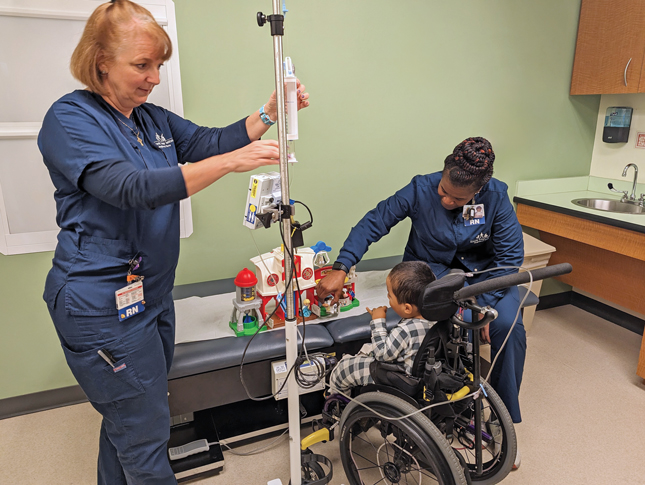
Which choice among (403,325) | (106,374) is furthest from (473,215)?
(106,374)

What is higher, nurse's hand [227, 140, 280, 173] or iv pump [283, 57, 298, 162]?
iv pump [283, 57, 298, 162]

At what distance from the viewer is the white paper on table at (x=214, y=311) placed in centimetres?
187

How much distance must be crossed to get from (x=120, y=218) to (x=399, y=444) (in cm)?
105

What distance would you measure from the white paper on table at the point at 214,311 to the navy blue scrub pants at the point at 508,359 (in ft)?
1.57

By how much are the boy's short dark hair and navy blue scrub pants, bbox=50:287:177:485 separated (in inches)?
28.5

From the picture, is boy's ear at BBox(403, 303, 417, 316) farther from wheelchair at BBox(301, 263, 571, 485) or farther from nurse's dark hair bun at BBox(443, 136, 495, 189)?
nurse's dark hair bun at BBox(443, 136, 495, 189)

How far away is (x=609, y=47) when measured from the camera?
280 centimetres

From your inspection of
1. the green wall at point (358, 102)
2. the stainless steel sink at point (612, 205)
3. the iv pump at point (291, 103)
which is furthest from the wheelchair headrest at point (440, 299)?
the stainless steel sink at point (612, 205)

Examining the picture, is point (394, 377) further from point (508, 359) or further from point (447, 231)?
point (447, 231)

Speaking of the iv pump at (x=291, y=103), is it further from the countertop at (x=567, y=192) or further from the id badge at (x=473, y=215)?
the countertop at (x=567, y=192)

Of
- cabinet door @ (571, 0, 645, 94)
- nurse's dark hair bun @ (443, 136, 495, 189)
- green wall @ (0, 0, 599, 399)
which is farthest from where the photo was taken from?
cabinet door @ (571, 0, 645, 94)

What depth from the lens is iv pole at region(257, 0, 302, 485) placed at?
1177 mm

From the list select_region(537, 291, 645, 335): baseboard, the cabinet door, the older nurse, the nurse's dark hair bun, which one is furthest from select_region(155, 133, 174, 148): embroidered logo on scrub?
select_region(537, 291, 645, 335): baseboard

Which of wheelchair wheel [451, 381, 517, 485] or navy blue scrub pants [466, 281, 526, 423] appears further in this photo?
navy blue scrub pants [466, 281, 526, 423]
